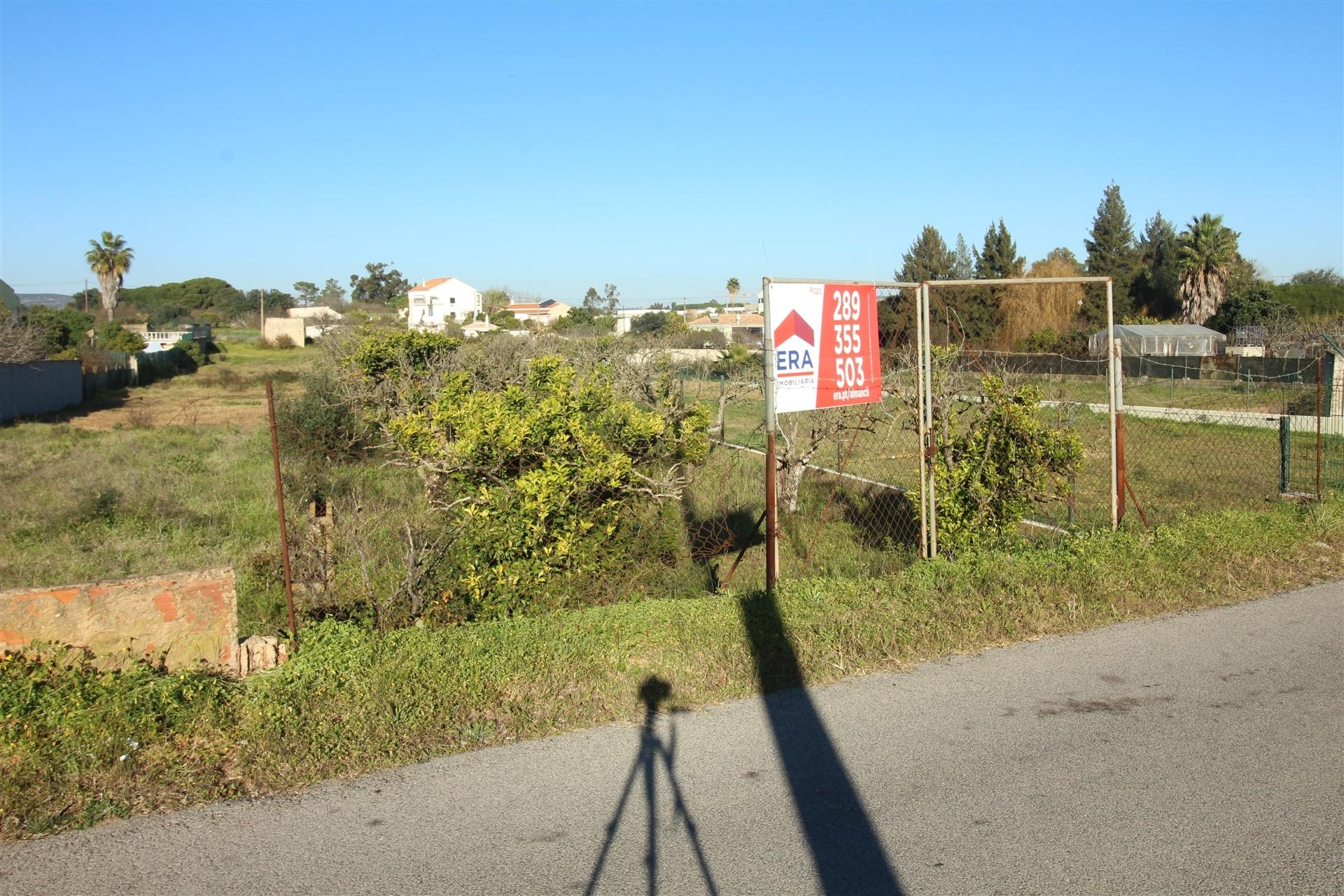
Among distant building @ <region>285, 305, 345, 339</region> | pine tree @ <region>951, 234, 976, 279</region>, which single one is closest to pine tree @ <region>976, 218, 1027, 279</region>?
pine tree @ <region>951, 234, 976, 279</region>

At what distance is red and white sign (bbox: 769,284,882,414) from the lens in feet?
21.4

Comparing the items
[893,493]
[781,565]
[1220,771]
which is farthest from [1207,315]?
[1220,771]

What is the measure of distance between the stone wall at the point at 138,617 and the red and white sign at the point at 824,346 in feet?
11.4

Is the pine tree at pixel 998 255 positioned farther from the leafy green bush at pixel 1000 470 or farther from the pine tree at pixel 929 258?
the leafy green bush at pixel 1000 470

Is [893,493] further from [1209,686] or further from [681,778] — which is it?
[681,778]

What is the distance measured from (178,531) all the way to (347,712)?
8.61m

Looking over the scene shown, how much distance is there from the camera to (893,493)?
12.2 m

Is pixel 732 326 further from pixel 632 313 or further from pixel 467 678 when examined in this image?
pixel 467 678

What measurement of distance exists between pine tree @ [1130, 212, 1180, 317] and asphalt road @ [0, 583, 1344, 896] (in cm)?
5353

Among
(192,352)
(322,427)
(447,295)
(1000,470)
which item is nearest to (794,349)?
(1000,470)

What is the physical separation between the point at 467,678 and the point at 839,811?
2023 mm

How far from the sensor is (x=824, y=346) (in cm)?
677

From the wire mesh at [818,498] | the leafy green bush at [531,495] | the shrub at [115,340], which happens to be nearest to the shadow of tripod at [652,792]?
the leafy green bush at [531,495]

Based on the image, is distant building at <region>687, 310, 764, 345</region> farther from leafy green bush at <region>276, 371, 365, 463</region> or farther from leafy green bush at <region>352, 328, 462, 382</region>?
leafy green bush at <region>352, 328, 462, 382</region>
